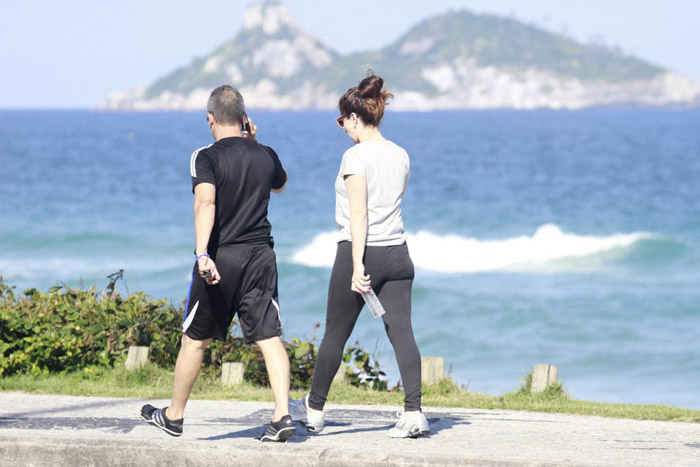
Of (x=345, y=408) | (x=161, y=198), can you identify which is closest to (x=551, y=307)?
(x=345, y=408)

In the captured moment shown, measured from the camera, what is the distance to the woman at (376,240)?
525 cm

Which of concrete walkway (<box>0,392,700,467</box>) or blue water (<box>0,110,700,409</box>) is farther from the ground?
blue water (<box>0,110,700,409</box>)

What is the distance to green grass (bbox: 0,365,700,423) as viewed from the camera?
677cm

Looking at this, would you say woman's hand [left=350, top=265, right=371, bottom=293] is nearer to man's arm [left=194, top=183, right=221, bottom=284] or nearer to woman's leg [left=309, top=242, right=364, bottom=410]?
woman's leg [left=309, top=242, right=364, bottom=410]

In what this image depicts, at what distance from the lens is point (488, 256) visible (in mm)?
26016

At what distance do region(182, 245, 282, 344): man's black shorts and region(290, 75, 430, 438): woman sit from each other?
0.49 meters

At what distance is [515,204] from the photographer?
37156 mm

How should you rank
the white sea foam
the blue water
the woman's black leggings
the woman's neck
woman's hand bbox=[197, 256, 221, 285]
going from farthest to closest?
the white sea foam, the blue water, the woman's neck, the woman's black leggings, woman's hand bbox=[197, 256, 221, 285]

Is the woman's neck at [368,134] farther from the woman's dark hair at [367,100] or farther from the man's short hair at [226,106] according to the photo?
the man's short hair at [226,106]

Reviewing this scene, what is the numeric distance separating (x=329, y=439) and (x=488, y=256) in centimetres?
2109

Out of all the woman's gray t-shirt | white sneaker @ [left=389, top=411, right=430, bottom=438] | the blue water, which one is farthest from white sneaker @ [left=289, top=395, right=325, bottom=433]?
the blue water

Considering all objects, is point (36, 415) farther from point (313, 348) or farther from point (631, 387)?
point (631, 387)

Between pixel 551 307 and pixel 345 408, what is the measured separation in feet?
41.7

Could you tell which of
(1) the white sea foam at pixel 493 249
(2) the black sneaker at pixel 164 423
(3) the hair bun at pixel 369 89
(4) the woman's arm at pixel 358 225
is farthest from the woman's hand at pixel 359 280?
(1) the white sea foam at pixel 493 249
